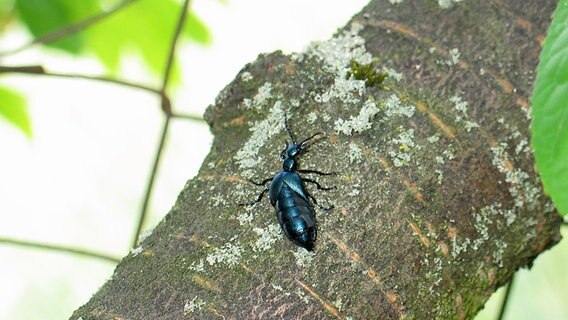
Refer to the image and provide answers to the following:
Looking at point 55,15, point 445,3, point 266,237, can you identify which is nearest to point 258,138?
point 266,237

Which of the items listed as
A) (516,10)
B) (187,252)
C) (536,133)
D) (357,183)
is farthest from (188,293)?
(516,10)

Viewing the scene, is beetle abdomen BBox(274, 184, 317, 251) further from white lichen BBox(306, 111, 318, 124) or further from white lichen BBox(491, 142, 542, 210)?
white lichen BBox(491, 142, 542, 210)

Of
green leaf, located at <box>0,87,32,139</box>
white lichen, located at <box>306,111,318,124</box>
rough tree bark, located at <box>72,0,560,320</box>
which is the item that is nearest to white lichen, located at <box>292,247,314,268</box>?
rough tree bark, located at <box>72,0,560,320</box>

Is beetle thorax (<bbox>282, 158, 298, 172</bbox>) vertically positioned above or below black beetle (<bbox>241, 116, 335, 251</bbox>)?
above

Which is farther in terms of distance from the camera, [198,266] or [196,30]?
[196,30]

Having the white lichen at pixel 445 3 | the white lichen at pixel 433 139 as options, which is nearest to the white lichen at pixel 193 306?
the white lichen at pixel 433 139

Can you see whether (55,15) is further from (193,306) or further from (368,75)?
(193,306)

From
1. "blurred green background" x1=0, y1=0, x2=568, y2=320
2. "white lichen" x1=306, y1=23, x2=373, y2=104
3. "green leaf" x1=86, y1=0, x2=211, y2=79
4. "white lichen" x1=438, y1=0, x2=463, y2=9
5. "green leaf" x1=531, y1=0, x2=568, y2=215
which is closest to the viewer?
"green leaf" x1=531, y1=0, x2=568, y2=215
